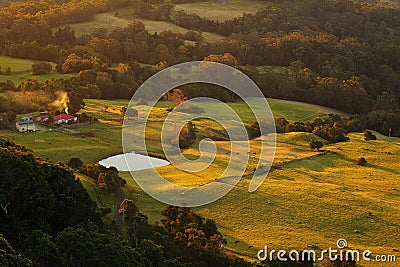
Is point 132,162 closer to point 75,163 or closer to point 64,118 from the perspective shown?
point 75,163

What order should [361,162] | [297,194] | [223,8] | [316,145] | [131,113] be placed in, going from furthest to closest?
[223,8]
[131,113]
[316,145]
[361,162]
[297,194]

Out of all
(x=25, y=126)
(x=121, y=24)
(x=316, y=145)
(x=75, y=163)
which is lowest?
(x=316, y=145)

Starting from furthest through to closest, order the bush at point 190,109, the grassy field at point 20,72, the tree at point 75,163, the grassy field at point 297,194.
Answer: the grassy field at point 20,72 < the bush at point 190,109 < the tree at point 75,163 < the grassy field at point 297,194

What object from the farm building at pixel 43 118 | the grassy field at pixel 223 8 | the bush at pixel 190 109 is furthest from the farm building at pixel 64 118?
the grassy field at pixel 223 8

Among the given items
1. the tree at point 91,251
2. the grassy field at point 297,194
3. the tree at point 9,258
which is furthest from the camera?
the grassy field at point 297,194

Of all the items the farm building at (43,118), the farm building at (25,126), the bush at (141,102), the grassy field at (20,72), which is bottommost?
the bush at (141,102)

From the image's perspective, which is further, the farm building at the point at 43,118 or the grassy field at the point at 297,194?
the farm building at the point at 43,118

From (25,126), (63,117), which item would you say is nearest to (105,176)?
(25,126)

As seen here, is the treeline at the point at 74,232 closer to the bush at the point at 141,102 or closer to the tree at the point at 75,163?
the tree at the point at 75,163

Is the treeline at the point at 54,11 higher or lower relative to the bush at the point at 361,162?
higher
